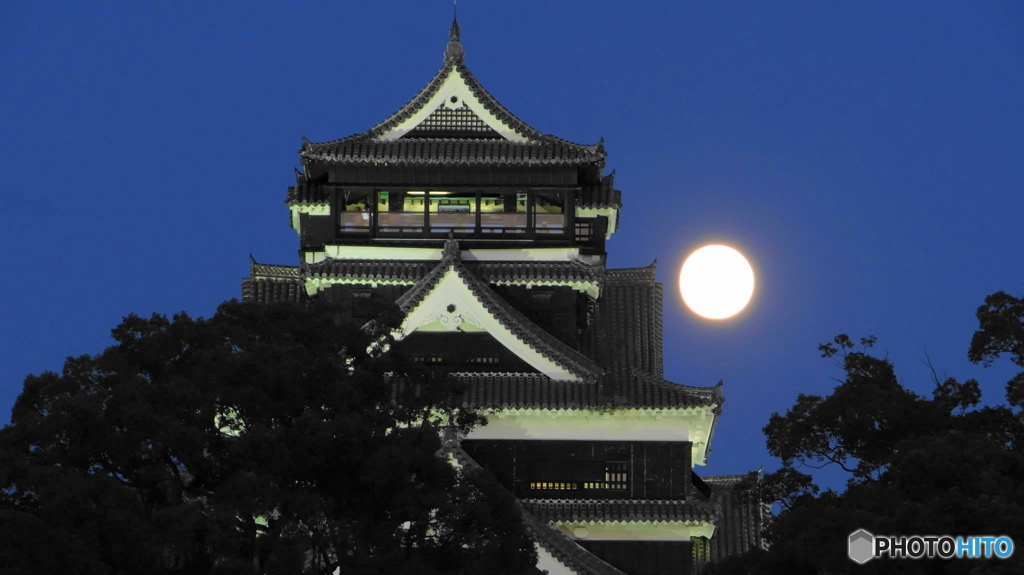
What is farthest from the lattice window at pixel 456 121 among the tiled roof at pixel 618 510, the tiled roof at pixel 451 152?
the tiled roof at pixel 618 510

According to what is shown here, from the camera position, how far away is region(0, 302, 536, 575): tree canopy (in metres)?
31.4

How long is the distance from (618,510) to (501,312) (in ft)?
20.1

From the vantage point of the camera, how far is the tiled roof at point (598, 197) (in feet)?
168

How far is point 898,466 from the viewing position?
124 ft

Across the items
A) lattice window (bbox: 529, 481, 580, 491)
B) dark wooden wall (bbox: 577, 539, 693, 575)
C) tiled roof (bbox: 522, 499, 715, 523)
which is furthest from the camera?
lattice window (bbox: 529, 481, 580, 491)

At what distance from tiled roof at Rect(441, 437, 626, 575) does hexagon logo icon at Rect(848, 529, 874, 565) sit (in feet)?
27.7

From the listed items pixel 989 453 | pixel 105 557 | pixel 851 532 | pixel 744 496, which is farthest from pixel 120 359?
pixel 744 496

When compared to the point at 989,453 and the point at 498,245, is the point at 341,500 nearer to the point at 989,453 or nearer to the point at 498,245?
the point at 989,453

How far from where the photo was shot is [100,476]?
32031 mm

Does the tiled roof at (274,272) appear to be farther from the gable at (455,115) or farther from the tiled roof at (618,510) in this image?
the tiled roof at (618,510)

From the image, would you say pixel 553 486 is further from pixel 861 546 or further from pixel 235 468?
pixel 235 468

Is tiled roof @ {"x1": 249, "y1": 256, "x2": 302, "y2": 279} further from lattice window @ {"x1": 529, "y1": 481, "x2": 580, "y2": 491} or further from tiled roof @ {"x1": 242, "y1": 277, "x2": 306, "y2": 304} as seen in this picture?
lattice window @ {"x1": 529, "y1": 481, "x2": 580, "y2": 491}

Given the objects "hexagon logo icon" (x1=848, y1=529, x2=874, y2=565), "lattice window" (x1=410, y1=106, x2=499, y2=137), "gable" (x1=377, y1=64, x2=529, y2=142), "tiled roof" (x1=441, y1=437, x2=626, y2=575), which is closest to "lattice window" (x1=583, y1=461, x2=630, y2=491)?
"tiled roof" (x1=441, y1=437, x2=626, y2=575)

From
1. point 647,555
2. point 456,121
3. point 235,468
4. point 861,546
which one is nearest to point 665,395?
point 647,555
